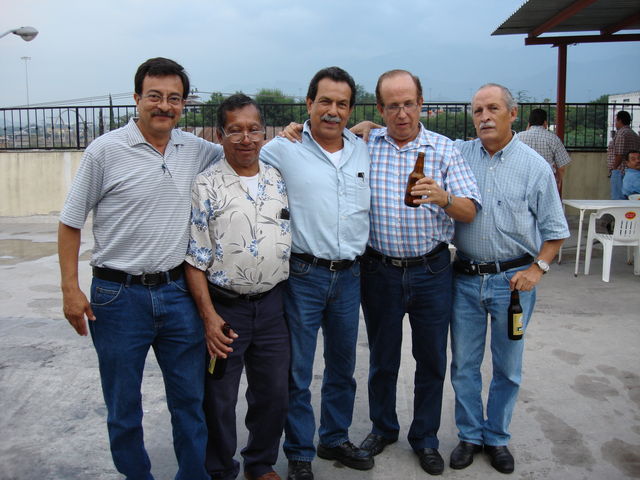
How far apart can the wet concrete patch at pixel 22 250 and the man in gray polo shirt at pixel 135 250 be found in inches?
250

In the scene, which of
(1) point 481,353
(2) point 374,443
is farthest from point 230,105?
(2) point 374,443

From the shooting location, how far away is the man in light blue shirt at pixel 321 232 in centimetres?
300

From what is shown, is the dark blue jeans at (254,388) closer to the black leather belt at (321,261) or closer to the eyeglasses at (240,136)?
the black leather belt at (321,261)

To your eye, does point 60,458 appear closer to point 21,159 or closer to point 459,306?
point 459,306

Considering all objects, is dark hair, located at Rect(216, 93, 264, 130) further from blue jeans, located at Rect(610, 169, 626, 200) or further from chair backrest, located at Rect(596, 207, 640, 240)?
blue jeans, located at Rect(610, 169, 626, 200)

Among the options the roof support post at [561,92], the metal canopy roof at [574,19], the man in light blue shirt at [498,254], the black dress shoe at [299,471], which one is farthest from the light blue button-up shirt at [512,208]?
the roof support post at [561,92]

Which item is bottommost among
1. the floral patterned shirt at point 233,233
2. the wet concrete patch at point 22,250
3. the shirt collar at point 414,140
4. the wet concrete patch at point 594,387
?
the wet concrete patch at point 594,387

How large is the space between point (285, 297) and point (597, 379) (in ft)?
8.23

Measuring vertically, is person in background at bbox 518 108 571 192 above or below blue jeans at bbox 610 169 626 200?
above

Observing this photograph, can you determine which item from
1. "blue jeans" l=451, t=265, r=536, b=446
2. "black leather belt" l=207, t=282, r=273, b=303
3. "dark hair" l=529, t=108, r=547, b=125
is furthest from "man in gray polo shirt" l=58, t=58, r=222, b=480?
"dark hair" l=529, t=108, r=547, b=125

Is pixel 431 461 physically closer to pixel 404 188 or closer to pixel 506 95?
pixel 404 188

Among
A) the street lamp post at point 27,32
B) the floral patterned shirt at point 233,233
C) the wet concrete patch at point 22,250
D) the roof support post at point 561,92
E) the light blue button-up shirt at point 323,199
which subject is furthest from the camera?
the street lamp post at point 27,32

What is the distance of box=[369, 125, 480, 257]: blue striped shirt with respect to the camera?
3090 millimetres

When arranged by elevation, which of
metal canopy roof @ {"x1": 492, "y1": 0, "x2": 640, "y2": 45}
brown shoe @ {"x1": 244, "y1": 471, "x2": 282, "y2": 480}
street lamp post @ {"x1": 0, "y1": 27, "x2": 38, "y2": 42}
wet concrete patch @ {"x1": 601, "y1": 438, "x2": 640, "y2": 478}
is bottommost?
wet concrete patch @ {"x1": 601, "y1": 438, "x2": 640, "y2": 478}
